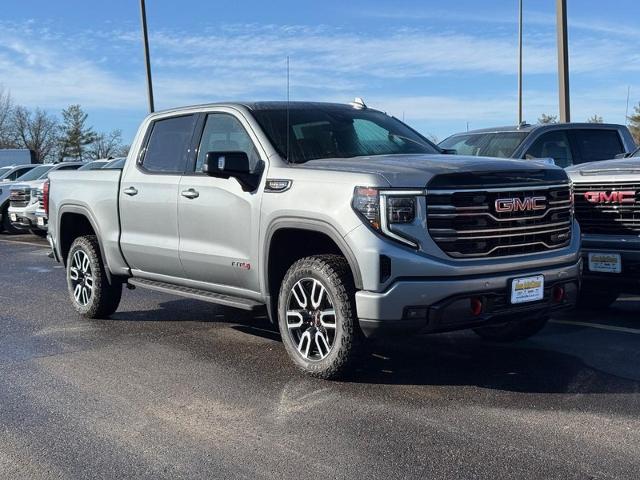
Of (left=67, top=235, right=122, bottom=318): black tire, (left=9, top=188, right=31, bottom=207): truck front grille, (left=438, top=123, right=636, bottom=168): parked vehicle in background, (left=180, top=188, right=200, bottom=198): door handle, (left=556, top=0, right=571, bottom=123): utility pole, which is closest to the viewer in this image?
(left=180, top=188, right=200, bottom=198): door handle

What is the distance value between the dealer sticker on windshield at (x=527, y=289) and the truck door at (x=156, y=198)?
2833mm

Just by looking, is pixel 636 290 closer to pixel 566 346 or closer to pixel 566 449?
pixel 566 346

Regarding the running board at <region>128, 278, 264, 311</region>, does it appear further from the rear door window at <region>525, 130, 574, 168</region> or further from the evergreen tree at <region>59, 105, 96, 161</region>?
the evergreen tree at <region>59, 105, 96, 161</region>

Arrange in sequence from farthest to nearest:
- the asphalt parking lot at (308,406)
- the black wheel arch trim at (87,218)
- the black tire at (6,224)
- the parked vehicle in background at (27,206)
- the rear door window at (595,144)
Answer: the black tire at (6,224), the parked vehicle in background at (27,206), the rear door window at (595,144), the black wheel arch trim at (87,218), the asphalt parking lot at (308,406)

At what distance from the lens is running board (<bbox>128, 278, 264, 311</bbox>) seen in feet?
19.0

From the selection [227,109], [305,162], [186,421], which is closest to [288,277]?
[305,162]

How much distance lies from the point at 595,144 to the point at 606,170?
11.3ft

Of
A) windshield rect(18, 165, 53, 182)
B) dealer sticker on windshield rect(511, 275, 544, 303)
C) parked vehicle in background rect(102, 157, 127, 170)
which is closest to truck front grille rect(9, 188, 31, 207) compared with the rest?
windshield rect(18, 165, 53, 182)

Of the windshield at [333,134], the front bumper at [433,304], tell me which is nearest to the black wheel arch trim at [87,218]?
the windshield at [333,134]

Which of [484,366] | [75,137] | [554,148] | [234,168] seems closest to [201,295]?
[234,168]

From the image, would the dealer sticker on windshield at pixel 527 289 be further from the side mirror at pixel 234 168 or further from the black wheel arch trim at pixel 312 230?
the side mirror at pixel 234 168

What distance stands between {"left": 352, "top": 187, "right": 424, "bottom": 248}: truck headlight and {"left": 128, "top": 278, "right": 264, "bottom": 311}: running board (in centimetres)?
140

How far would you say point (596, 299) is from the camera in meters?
7.60

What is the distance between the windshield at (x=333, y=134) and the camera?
5.86 metres
